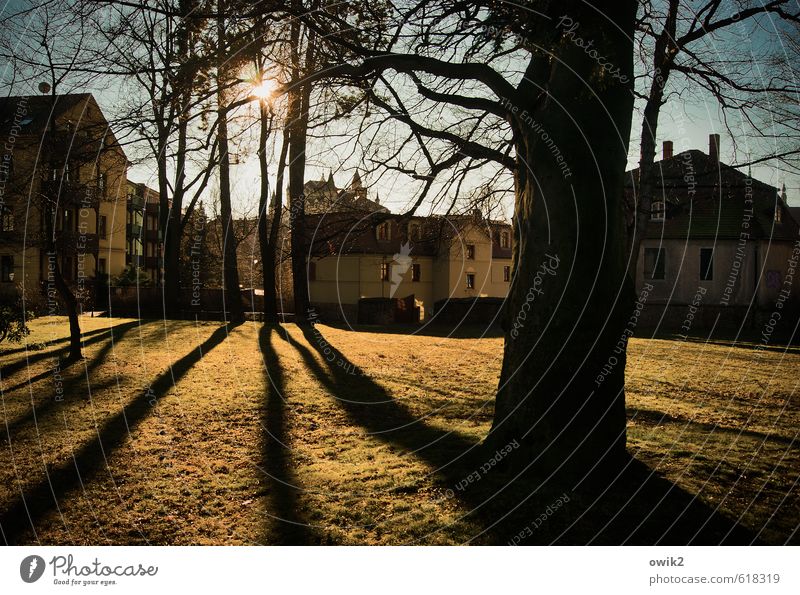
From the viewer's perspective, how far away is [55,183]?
42.5ft

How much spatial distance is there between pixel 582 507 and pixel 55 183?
12.4 metres

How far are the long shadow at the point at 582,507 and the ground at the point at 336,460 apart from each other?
2 cm

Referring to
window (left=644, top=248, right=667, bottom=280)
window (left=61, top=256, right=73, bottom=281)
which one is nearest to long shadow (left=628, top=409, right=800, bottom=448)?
window (left=644, top=248, right=667, bottom=280)

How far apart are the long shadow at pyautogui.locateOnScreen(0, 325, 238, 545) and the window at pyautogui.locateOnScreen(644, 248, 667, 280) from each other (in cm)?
3687

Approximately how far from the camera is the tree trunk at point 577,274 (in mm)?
6484

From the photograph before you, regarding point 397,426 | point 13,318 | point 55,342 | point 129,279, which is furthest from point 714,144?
point 129,279

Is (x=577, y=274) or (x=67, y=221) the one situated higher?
(x=67, y=221)

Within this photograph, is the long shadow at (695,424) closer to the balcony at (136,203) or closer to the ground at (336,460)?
the ground at (336,460)

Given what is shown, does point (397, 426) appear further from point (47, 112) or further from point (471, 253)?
point (471, 253)

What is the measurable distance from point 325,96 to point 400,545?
6.43 meters

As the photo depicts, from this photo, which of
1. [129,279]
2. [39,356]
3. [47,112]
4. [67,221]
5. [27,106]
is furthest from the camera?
[129,279]

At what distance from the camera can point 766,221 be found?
39000 millimetres

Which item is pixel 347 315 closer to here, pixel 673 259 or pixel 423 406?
pixel 673 259

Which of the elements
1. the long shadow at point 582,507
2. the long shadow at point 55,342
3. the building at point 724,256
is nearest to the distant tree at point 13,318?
the long shadow at point 55,342
